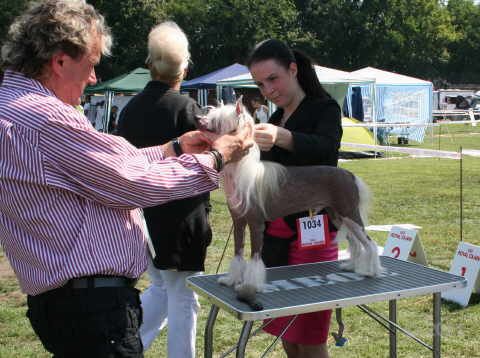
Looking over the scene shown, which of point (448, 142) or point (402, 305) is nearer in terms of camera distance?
point (402, 305)

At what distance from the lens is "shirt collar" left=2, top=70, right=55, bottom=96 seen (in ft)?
5.59

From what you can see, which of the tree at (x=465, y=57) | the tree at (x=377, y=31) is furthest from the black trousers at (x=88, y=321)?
the tree at (x=465, y=57)

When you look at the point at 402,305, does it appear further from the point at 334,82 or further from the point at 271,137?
the point at 334,82

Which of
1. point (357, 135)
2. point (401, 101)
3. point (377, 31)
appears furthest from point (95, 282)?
point (377, 31)

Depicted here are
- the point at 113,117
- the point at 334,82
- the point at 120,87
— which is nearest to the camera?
the point at 334,82

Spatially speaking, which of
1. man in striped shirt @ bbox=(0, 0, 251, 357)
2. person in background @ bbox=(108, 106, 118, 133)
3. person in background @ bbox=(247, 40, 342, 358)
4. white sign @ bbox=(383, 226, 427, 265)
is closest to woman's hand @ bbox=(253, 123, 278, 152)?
person in background @ bbox=(247, 40, 342, 358)

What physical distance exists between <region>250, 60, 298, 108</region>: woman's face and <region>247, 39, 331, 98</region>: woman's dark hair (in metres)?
0.02

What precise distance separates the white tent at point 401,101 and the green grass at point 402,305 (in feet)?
28.5

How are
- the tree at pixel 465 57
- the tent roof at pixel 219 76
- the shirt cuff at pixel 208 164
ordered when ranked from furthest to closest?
the tree at pixel 465 57 < the tent roof at pixel 219 76 < the shirt cuff at pixel 208 164

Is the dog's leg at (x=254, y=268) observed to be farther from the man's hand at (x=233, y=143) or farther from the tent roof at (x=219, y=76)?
the tent roof at (x=219, y=76)

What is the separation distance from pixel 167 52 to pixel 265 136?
114 cm

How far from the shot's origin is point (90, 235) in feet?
5.64

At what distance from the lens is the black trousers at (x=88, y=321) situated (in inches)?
69.2

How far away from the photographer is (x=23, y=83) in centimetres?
171
